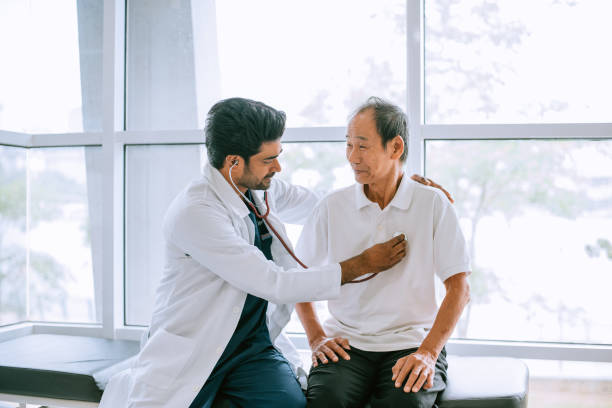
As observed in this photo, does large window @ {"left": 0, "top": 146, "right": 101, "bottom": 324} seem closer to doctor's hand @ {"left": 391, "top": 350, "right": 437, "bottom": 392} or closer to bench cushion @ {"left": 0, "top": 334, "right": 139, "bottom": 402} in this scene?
bench cushion @ {"left": 0, "top": 334, "right": 139, "bottom": 402}

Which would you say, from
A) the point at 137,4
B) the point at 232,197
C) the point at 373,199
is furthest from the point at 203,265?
the point at 137,4

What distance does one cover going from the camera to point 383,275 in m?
1.92

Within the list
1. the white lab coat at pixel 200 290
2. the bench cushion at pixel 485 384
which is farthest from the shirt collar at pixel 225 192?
the bench cushion at pixel 485 384

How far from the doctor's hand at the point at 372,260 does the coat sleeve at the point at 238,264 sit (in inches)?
1.7

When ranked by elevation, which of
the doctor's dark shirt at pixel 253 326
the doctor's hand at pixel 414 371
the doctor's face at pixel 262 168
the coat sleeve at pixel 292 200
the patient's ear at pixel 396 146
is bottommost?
the doctor's hand at pixel 414 371

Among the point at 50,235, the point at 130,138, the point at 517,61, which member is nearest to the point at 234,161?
the point at 130,138

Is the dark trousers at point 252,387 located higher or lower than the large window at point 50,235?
lower

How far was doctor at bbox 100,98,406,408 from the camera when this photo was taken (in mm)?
1733

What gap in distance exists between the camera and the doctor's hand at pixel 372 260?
1.80 meters

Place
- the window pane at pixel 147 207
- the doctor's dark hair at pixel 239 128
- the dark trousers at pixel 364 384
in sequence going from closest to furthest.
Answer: the dark trousers at pixel 364 384 < the doctor's dark hair at pixel 239 128 < the window pane at pixel 147 207

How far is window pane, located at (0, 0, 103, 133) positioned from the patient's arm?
4.98 ft

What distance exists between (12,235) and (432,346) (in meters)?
2.22

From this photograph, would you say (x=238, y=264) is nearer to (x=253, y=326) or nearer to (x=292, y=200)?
(x=253, y=326)

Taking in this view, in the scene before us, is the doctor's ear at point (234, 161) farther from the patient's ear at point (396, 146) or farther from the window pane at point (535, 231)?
the window pane at point (535, 231)
